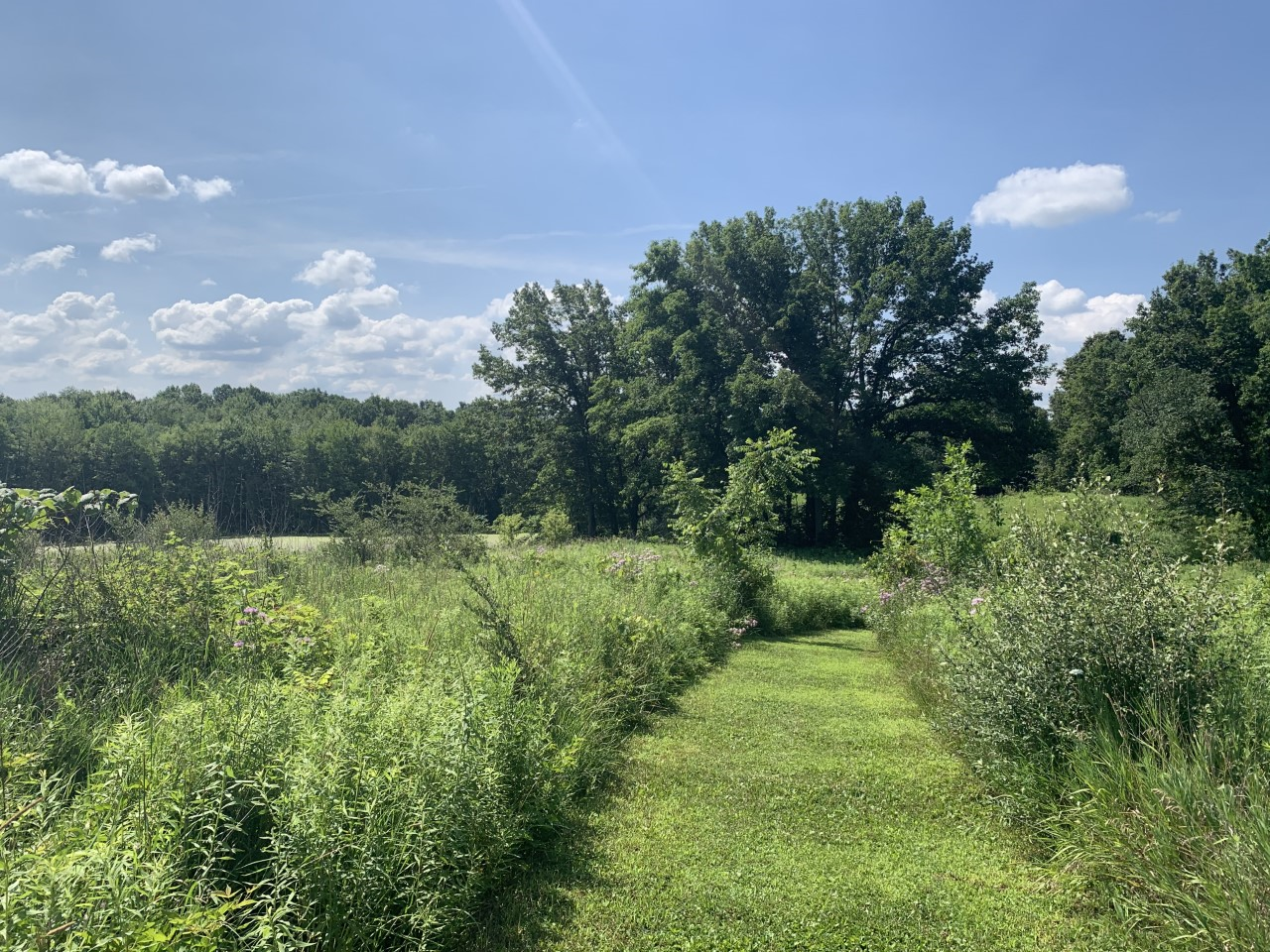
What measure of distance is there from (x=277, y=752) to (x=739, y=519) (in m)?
9.07

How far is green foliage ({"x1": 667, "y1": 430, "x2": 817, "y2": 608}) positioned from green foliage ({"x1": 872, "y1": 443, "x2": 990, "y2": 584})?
2.06 metres

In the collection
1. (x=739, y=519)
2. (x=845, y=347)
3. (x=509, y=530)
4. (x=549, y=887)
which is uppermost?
(x=845, y=347)

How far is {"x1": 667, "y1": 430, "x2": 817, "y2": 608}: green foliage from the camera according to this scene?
37.3ft

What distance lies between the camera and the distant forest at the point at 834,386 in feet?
84.6

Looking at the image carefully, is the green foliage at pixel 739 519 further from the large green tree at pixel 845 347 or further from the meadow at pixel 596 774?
the large green tree at pixel 845 347

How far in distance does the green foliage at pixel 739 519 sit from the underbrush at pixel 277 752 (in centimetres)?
433

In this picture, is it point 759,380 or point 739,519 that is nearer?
point 739,519

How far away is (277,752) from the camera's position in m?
3.12

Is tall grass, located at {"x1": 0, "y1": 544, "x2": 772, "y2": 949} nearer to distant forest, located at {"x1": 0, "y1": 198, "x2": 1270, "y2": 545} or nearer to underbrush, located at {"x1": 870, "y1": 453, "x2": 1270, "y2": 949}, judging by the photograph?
underbrush, located at {"x1": 870, "y1": 453, "x2": 1270, "y2": 949}

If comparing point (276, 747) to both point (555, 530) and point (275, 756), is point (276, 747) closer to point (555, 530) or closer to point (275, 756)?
point (275, 756)

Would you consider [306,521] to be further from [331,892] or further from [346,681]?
[331,892]

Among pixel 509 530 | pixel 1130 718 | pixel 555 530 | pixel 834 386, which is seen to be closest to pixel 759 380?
pixel 834 386

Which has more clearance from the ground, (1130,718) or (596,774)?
(1130,718)

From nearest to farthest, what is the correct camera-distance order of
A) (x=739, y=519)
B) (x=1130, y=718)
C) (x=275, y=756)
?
(x=275, y=756)
(x=1130, y=718)
(x=739, y=519)
